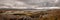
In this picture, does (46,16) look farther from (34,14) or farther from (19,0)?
(19,0)

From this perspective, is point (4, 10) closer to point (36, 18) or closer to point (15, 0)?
point (15, 0)

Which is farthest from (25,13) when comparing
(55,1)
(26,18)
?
(55,1)

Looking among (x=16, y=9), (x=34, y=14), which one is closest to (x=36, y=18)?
(x=34, y=14)

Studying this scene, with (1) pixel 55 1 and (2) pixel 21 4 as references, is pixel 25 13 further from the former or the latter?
(1) pixel 55 1

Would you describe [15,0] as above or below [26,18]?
above

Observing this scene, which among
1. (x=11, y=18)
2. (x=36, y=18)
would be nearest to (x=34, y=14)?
(x=36, y=18)

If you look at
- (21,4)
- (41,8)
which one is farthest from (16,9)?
(41,8)

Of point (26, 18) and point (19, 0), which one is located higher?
point (19, 0)
